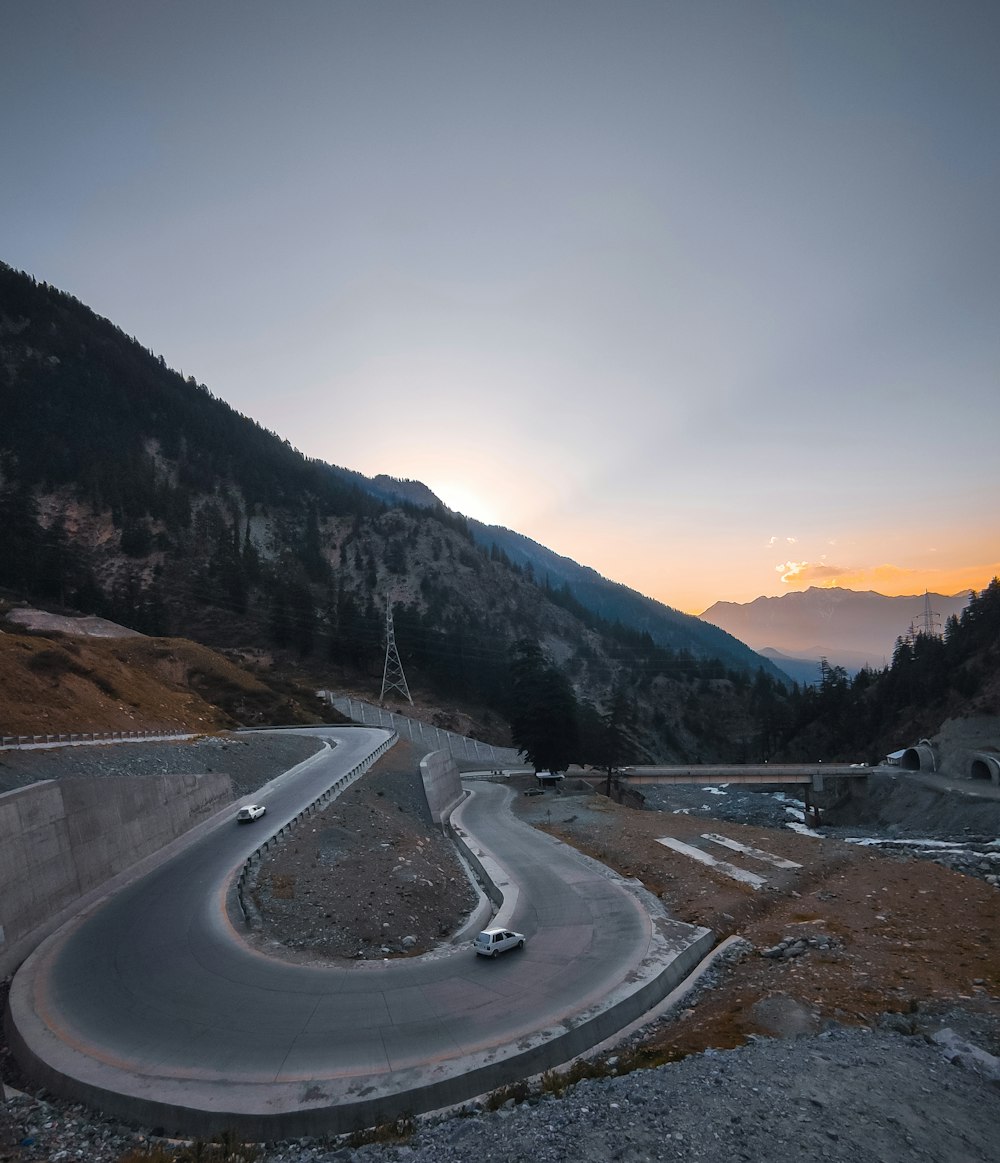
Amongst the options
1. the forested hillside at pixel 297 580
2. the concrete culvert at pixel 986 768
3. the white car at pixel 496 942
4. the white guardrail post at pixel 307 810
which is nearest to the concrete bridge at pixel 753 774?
the forested hillside at pixel 297 580

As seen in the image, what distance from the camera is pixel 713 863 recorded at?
101ft

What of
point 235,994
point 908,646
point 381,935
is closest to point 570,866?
point 381,935

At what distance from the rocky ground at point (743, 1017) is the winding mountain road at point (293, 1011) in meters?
0.66

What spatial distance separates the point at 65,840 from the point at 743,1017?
68.5 feet

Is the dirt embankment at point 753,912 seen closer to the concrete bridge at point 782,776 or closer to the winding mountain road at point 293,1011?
the winding mountain road at point 293,1011

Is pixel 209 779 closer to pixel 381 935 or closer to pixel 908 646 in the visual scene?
pixel 381 935

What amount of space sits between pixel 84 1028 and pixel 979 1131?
18075 millimetres

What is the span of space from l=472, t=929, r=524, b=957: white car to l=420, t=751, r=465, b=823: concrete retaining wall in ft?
78.1

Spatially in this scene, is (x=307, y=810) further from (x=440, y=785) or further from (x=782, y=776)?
(x=782, y=776)

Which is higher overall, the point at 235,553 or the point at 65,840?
the point at 235,553

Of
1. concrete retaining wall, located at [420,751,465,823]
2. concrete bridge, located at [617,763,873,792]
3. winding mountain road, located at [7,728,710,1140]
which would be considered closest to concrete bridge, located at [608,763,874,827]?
concrete bridge, located at [617,763,873,792]

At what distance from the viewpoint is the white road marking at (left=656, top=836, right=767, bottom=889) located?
27.9 m

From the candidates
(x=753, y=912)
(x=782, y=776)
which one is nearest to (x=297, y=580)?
(x=782, y=776)

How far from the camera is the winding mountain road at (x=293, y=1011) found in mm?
11977
